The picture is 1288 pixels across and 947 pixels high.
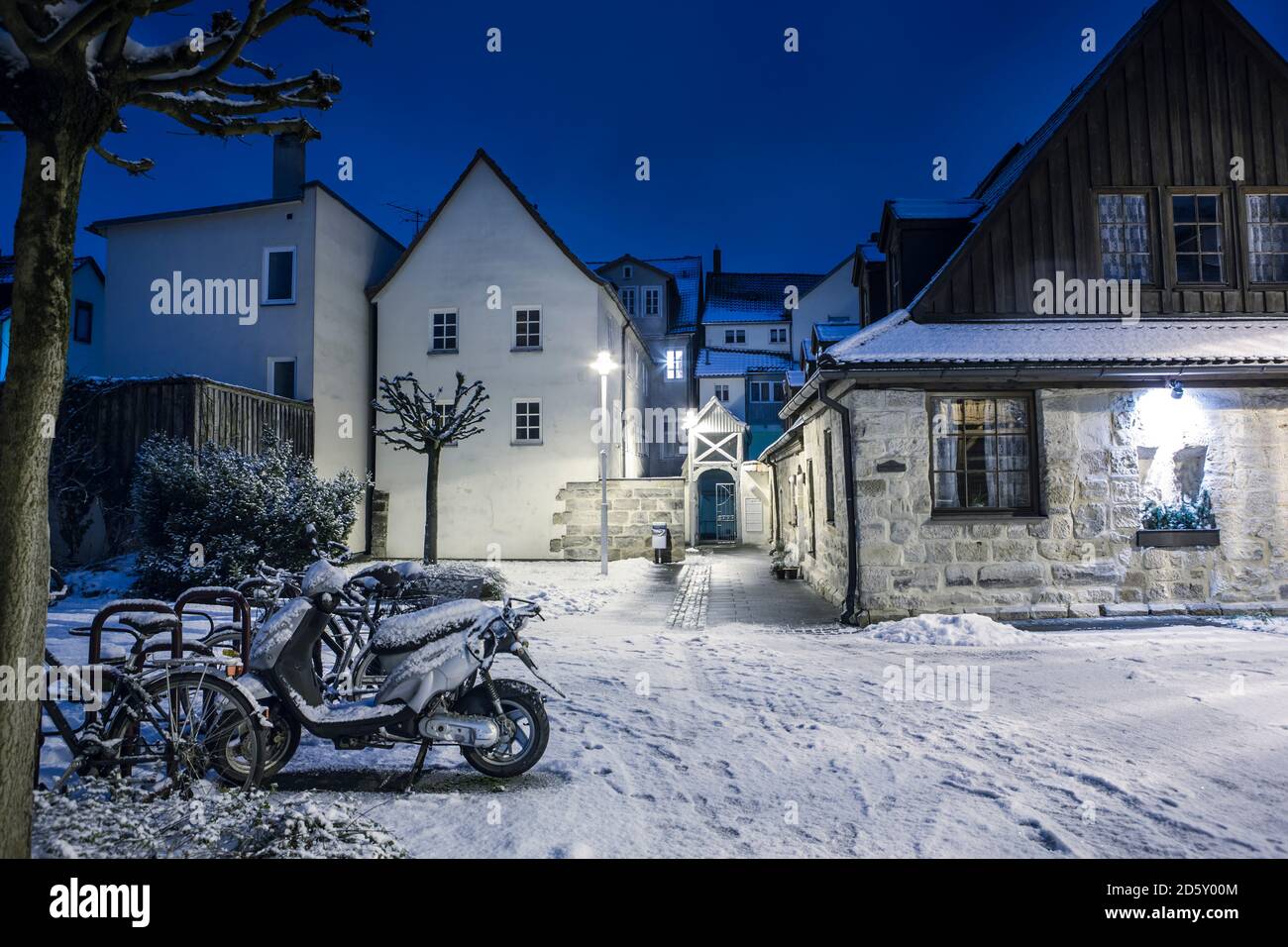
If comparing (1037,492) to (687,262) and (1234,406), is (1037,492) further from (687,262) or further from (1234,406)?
(687,262)

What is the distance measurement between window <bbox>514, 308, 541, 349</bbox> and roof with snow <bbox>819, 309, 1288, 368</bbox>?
452 inches

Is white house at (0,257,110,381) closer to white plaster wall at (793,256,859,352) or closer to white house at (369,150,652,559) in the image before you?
white house at (369,150,652,559)

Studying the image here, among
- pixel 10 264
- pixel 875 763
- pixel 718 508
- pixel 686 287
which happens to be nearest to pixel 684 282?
pixel 686 287

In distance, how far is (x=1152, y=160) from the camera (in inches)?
430

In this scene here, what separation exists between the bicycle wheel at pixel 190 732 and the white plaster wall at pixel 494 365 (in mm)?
15764

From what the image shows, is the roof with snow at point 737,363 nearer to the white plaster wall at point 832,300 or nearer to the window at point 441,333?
the white plaster wall at point 832,300

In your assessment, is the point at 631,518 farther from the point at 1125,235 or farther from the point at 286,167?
the point at 286,167

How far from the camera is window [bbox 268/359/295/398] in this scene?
18188mm

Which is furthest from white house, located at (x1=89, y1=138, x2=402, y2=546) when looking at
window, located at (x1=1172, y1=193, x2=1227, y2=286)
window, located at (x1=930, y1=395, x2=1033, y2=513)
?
window, located at (x1=1172, y1=193, x2=1227, y2=286)

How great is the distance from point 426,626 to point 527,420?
16.1 metres

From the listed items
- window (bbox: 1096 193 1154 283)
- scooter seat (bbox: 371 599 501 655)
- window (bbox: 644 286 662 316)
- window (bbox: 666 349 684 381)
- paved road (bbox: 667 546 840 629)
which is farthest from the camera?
window (bbox: 644 286 662 316)

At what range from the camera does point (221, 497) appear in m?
11.2
